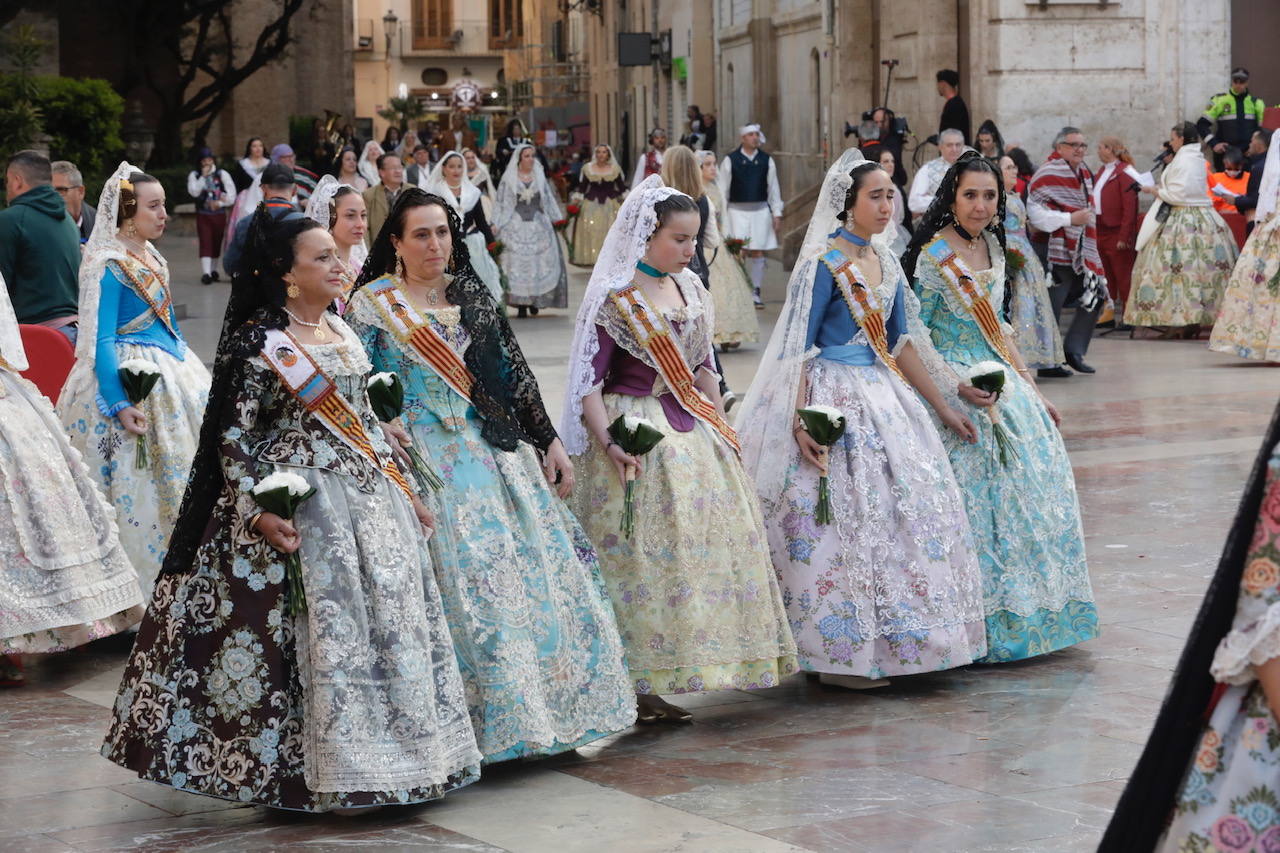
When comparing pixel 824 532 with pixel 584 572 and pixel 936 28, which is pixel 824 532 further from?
pixel 936 28

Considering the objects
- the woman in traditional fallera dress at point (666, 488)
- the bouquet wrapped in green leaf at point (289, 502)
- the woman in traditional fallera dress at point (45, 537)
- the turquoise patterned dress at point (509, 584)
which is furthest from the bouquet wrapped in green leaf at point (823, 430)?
the woman in traditional fallera dress at point (45, 537)

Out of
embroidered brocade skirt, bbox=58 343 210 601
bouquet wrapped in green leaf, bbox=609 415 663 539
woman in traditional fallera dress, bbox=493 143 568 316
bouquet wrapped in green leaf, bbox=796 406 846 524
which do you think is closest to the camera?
bouquet wrapped in green leaf, bbox=609 415 663 539

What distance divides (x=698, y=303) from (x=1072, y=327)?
348 inches

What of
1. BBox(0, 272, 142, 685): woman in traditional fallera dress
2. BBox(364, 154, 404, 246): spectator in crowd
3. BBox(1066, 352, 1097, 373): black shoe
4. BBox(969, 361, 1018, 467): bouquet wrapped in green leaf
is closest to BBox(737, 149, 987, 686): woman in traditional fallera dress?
BBox(969, 361, 1018, 467): bouquet wrapped in green leaf

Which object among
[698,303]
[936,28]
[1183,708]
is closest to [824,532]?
[698,303]

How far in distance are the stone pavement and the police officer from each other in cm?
1168

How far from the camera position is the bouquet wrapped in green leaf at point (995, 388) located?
6.71 m

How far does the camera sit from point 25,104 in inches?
787

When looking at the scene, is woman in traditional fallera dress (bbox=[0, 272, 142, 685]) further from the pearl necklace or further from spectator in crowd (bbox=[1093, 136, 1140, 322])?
spectator in crowd (bbox=[1093, 136, 1140, 322])

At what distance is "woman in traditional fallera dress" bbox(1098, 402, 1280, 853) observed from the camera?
285 cm

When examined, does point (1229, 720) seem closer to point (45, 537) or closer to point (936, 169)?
point (45, 537)

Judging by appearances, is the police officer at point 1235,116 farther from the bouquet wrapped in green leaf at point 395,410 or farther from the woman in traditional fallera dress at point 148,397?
the bouquet wrapped in green leaf at point 395,410

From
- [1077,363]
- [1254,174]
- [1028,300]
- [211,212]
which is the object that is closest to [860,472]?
[1028,300]

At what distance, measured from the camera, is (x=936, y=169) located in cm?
1404
